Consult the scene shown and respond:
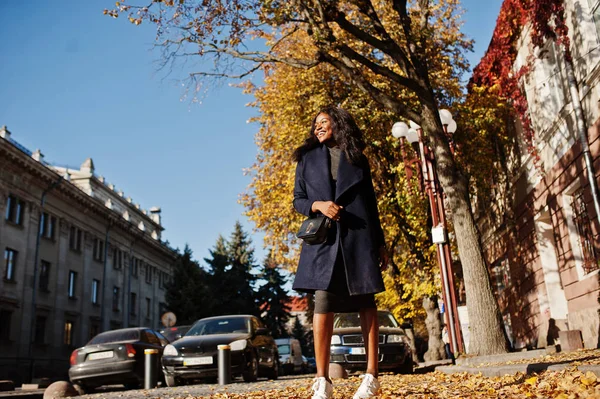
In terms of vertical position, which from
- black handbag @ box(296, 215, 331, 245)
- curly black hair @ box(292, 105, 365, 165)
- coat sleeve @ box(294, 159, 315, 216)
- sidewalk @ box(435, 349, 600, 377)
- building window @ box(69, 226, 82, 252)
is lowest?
sidewalk @ box(435, 349, 600, 377)

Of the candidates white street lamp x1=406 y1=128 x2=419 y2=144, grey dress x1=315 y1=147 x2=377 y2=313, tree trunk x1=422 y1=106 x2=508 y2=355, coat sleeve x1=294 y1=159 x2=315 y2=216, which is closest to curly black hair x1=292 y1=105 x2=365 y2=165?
coat sleeve x1=294 y1=159 x2=315 y2=216

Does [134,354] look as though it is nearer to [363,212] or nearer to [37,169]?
[363,212]

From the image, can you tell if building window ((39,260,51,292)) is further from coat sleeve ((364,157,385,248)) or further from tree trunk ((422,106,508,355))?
coat sleeve ((364,157,385,248))

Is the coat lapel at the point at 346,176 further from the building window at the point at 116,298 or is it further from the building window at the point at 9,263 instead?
the building window at the point at 116,298

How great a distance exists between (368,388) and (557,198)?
Answer: 12275mm

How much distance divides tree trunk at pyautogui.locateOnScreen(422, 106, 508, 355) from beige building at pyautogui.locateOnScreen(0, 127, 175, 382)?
1017 inches

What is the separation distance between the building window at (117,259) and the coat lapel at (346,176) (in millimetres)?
46110

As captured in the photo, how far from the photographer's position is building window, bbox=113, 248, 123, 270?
48.6 meters

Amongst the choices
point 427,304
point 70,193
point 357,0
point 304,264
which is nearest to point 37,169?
point 70,193

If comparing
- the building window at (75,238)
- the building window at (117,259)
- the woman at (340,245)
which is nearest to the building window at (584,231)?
the woman at (340,245)

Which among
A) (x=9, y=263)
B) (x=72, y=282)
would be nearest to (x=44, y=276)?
(x=9, y=263)

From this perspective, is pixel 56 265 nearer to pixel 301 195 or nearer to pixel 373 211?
pixel 301 195

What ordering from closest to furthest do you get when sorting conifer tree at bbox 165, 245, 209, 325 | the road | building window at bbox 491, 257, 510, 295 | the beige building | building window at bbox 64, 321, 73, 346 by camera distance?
1. the road
2. building window at bbox 491, 257, 510, 295
3. the beige building
4. building window at bbox 64, 321, 73, 346
5. conifer tree at bbox 165, 245, 209, 325

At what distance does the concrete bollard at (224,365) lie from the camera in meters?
11.8
